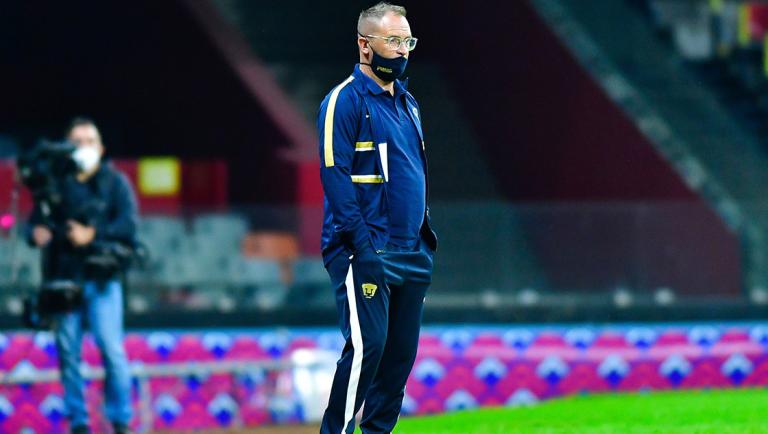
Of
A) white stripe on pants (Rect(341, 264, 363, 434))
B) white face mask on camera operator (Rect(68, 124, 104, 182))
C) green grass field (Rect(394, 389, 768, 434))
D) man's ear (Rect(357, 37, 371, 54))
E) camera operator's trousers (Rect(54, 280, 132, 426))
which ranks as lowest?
green grass field (Rect(394, 389, 768, 434))

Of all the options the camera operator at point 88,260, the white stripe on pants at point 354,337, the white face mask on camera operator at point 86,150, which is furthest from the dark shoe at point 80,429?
the white stripe on pants at point 354,337

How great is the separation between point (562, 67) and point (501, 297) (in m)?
5.01

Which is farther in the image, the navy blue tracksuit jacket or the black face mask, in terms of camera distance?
the black face mask

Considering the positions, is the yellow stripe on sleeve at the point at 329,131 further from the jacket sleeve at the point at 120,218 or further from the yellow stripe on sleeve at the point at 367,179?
the jacket sleeve at the point at 120,218

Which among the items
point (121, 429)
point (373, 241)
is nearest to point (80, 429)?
point (121, 429)

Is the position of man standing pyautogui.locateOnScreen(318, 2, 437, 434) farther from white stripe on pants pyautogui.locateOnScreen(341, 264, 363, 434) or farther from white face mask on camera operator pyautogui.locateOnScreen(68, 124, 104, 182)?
white face mask on camera operator pyautogui.locateOnScreen(68, 124, 104, 182)

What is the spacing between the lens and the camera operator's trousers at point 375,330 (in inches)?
264

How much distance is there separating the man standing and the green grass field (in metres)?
2.08

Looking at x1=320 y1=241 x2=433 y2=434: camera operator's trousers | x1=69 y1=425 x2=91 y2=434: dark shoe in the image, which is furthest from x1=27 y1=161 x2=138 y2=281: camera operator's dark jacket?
x1=320 y1=241 x2=433 y2=434: camera operator's trousers

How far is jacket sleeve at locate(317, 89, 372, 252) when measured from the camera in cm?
665

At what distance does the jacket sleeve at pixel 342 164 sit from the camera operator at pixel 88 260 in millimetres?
3445

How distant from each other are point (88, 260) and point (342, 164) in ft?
11.5

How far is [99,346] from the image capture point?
9859 mm

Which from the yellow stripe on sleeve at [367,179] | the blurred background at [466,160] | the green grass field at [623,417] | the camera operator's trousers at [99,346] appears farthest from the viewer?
the blurred background at [466,160]
